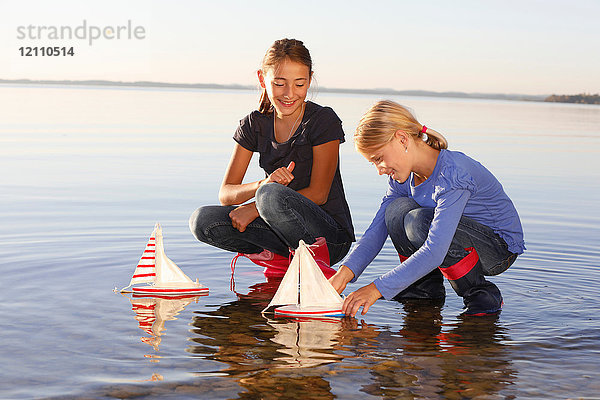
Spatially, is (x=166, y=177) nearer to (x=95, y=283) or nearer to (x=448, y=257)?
(x=95, y=283)

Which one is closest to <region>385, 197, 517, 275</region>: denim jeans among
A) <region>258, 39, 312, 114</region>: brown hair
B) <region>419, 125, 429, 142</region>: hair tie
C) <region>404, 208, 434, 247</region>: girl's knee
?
<region>404, 208, 434, 247</region>: girl's knee

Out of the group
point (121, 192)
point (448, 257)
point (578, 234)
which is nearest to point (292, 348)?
point (448, 257)

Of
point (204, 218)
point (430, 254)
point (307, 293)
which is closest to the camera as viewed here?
point (430, 254)

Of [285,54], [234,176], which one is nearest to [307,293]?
[234,176]

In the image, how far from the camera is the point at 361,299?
412 centimetres

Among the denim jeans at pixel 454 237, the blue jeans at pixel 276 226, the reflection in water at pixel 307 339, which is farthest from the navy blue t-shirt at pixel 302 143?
the reflection in water at pixel 307 339

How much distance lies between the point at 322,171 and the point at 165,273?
1246 millimetres

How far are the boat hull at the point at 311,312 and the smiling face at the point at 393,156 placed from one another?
0.84 metres

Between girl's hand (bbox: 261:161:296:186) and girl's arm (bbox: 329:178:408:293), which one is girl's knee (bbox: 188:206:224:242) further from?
girl's arm (bbox: 329:178:408:293)

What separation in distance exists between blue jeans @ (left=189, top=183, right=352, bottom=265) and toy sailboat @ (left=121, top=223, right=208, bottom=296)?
1.85ft

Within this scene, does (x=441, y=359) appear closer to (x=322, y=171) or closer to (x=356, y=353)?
(x=356, y=353)

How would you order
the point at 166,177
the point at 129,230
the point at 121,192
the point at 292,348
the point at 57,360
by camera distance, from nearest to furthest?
the point at 57,360
the point at 292,348
the point at 129,230
the point at 121,192
the point at 166,177

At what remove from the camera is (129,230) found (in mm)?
7098

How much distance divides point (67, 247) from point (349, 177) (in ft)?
19.6
